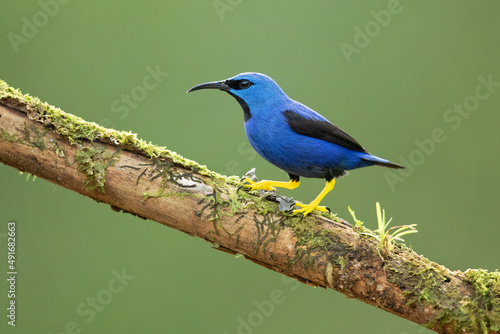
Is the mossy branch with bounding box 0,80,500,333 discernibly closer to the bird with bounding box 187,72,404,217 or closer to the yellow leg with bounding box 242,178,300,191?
the yellow leg with bounding box 242,178,300,191

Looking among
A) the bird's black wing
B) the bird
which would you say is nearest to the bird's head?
the bird

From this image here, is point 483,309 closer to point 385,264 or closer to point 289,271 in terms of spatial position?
point 385,264

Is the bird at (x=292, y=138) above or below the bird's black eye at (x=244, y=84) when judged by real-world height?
below

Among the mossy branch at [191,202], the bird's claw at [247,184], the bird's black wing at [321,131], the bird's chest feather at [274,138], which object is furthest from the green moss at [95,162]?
the bird's black wing at [321,131]

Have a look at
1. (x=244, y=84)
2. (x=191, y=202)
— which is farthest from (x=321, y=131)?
(x=191, y=202)

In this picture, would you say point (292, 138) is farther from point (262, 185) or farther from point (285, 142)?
point (262, 185)

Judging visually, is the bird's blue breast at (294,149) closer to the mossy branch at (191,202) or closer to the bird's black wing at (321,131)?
the bird's black wing at (321,131)
